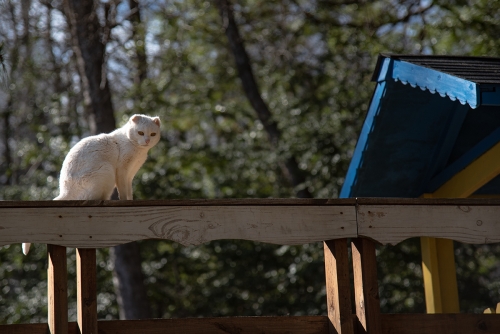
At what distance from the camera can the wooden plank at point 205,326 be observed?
3.25m

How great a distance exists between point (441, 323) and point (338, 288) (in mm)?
657

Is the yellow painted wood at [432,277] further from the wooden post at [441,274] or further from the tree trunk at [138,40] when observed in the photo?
the tree trunk at [138,40]

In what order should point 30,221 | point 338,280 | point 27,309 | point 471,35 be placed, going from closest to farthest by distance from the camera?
1. point 30,221
2. point 338,280
3. point 27,309
4. point 471,35

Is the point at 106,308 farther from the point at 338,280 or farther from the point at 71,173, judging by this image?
the point at 338,280

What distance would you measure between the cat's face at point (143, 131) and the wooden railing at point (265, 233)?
1.02 metres

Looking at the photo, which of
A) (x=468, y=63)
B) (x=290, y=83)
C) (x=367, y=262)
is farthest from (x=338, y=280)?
(x=290, y=83)

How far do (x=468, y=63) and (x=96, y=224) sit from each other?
9.96ft

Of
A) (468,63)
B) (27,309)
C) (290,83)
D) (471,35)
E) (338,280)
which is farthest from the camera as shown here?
(290,83)

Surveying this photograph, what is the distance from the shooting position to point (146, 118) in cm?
431

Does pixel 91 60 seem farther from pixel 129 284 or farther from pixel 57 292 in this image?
pixel 57 292

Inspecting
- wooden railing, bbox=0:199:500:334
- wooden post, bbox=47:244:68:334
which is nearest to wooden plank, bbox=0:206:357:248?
wooden railing, bbox=0:199:500:334

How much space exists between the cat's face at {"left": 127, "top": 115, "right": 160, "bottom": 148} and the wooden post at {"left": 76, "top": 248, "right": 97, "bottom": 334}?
3.66 feet

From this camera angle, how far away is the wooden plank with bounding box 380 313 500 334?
11.5 feet

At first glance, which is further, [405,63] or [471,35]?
[471,35]
